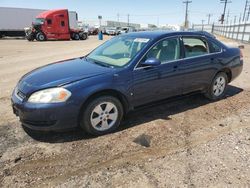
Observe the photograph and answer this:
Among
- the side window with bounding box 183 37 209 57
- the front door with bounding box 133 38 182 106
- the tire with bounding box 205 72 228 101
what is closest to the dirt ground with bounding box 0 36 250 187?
the front door with bounding box 133 38 182 106

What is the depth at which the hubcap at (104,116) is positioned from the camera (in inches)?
158

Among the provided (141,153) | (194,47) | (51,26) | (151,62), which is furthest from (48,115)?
(51,26)

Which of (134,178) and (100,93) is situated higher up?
(100,93)

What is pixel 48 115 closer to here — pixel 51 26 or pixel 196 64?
pixel 196 64

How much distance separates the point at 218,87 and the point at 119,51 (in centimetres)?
256

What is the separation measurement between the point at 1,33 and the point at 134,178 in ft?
119

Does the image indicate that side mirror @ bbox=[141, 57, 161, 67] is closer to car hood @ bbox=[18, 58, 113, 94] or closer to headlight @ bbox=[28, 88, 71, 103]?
car hood @ bbox=[18, 58, 113, 94]

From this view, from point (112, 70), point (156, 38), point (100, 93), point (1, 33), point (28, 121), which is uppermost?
point (156, 38)

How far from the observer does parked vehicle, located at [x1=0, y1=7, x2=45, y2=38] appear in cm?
3319

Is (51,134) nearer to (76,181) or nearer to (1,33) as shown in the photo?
(76,181)

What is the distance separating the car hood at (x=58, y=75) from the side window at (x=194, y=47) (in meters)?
1.77

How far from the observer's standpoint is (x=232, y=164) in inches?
130

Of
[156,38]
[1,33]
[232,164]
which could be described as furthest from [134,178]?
[1,33]

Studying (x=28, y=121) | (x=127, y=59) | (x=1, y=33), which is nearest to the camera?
(x=28, y=121)
